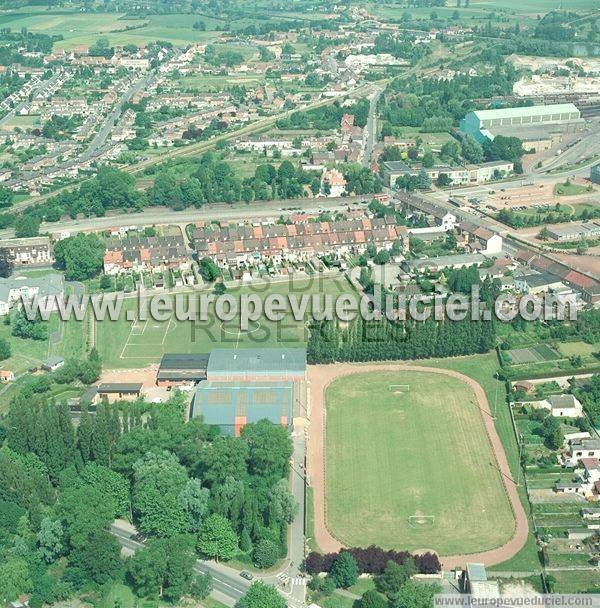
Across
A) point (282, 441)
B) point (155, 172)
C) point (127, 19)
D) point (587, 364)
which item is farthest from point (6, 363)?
point (127, 19)

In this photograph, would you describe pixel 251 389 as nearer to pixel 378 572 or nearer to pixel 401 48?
pixel 378 572

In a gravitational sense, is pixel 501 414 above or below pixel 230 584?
below

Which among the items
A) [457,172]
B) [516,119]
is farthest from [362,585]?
[516,119]

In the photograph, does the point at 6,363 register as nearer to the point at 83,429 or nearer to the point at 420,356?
the point at 83,429

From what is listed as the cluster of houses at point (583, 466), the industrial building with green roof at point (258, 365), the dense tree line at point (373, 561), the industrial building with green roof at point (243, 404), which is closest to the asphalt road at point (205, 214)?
the industrial building with green roof at point (258, 365)

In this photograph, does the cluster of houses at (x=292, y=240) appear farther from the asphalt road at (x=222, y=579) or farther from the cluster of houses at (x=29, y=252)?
the asphalt road at (x=222, y=579)
